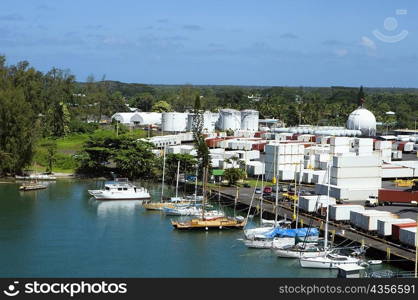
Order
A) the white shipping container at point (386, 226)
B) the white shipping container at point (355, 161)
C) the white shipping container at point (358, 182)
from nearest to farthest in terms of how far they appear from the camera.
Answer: the white shipping container at point (386, 226) < the white shipping container at point (355, 161) < the white shipping container at point (358, 182)

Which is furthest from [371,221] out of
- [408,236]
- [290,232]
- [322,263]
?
[322,263]

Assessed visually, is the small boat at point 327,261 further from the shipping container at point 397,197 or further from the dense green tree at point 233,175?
the dense green tree at point 233,175

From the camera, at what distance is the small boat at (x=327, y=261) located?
1534cm

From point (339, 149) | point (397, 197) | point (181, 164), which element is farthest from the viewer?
point (339, 149)

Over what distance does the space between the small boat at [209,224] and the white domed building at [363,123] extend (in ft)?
79.9

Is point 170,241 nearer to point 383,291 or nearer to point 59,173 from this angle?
point 383,291

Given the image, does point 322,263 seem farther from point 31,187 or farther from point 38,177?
point 38,177

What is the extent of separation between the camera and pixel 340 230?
60.1ft

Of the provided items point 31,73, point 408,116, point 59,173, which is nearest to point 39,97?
point 31,73

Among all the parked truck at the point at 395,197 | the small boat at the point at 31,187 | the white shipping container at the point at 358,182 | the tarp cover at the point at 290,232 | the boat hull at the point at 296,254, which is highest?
the white shipping container at the point at 358,182

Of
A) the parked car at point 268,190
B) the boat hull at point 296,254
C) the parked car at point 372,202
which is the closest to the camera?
the boat hull at point 296,254

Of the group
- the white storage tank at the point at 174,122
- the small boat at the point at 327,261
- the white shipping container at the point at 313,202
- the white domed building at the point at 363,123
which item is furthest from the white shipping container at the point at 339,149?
the white storage tank at the point at 174,122

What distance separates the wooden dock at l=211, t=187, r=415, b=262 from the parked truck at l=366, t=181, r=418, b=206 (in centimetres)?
272

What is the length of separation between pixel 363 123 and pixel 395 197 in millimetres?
21692
